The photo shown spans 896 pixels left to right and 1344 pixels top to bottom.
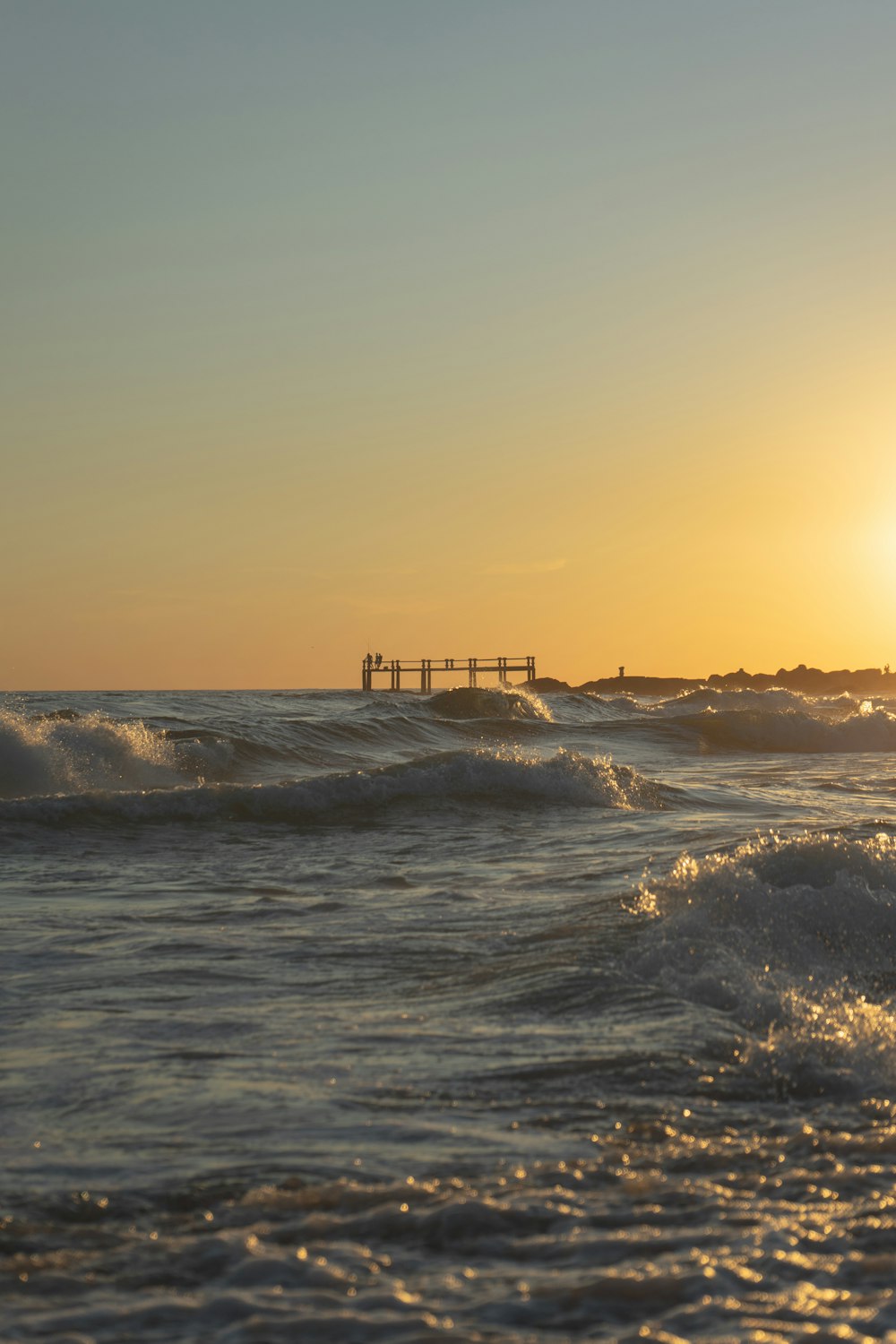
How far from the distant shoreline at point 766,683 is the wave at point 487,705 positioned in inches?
1573

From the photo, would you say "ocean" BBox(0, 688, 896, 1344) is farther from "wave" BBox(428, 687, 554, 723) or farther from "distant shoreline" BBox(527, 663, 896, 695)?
"distant shoreline" BBox(527, 663, 896, 695)

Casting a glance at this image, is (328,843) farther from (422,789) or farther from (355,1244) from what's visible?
(355,1244)

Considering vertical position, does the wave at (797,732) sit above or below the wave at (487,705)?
below

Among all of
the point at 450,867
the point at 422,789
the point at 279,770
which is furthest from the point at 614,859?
the point at 279,770

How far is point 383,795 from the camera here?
1318 centimetres

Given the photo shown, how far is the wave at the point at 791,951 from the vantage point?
4137 mm

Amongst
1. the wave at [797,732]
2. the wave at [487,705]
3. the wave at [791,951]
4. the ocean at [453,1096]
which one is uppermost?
the wave at [487,705]

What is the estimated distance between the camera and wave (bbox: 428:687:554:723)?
37125 mm

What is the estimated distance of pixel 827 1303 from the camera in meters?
2.54

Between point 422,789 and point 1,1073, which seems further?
point 422,789

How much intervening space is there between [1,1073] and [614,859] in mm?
5610

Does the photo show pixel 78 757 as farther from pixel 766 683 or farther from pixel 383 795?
pixel 766 683

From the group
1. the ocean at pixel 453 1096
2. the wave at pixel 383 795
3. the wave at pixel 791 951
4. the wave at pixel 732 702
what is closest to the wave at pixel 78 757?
the wave at pixel 383 795

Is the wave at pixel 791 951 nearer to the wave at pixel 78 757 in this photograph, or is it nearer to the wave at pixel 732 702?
the wave at pixel 78 757
